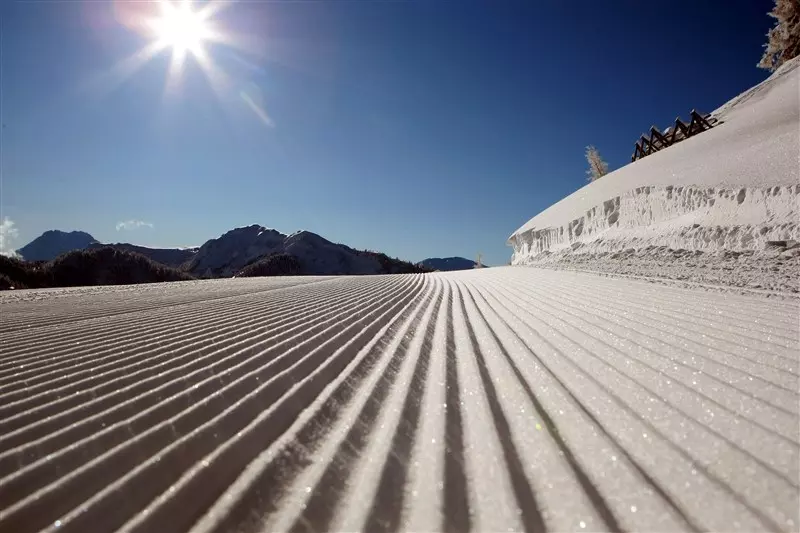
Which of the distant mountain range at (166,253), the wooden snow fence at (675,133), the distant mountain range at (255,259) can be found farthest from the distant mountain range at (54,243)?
the wooden snow fence at (675,133)

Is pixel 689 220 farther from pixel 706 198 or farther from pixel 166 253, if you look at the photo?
pixel 166 253

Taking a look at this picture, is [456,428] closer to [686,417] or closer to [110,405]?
[686,417]

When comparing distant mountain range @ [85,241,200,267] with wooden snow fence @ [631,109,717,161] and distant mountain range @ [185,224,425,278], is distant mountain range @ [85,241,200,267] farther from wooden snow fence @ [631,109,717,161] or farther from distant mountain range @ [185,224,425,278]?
wooden snow fence @ [631,109,717,161]

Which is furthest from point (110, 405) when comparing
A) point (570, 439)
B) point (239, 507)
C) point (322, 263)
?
point (322, 263)

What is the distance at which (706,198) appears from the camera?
218 inches

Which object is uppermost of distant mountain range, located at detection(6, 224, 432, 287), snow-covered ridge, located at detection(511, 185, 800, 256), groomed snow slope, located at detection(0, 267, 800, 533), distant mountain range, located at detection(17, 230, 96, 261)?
distant mountain range, located at detection(17, 230, 96, 261)

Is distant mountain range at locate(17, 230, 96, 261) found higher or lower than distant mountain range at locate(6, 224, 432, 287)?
higher

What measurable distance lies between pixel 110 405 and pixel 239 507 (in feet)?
3.71

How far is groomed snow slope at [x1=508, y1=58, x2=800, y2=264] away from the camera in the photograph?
458cm

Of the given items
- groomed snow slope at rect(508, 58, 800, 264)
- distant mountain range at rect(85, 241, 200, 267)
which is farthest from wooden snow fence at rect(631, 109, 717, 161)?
distant mountain range at rect(85, 241, 200, 267)

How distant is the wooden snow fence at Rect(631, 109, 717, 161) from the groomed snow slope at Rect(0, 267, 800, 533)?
35.7ft

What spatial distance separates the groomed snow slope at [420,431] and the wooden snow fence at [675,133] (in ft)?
35.7

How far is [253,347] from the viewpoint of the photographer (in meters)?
2.65

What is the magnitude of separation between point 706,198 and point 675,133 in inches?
305
